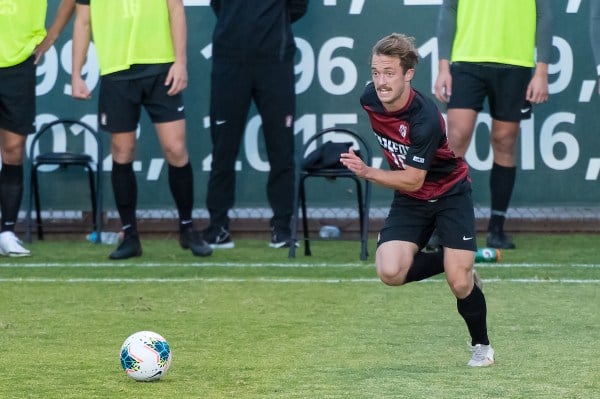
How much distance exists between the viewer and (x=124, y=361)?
18.1 ft

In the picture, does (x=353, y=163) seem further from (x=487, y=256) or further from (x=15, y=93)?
(x=15, y=93)

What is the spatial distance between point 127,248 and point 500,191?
2.72m

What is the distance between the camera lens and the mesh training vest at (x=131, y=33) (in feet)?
30.6

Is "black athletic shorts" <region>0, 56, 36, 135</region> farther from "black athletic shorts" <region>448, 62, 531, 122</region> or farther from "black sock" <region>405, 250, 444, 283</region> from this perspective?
"black sock" <region>405, 250, 444, 283</region>

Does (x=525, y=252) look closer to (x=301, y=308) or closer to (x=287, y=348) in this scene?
(x=301, y=308)

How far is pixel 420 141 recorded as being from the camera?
19.9 ft

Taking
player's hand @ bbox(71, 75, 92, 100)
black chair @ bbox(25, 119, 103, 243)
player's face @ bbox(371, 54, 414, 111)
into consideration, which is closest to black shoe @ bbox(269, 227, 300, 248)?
black chair @ bbox(25, 119, 103, 243)

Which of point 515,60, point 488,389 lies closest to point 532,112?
point 515,60

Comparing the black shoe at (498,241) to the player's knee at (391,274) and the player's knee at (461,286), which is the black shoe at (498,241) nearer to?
the player's knee at (391,274)

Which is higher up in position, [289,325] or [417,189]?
[417,189]

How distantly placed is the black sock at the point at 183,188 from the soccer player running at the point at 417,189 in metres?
3.35

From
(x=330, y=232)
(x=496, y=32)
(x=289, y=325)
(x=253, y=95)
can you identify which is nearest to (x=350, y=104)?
(x=253, y=95)

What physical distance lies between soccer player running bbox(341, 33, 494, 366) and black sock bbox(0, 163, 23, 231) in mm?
4194

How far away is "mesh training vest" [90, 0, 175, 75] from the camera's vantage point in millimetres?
9336
